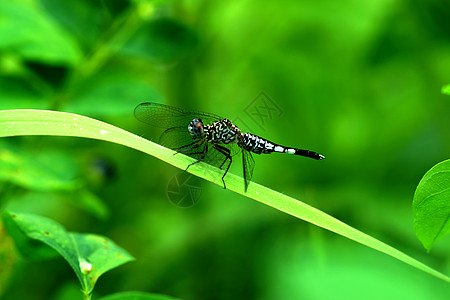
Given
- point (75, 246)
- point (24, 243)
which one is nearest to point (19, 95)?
point (24, 243)

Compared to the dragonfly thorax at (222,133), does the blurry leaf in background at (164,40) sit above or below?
above

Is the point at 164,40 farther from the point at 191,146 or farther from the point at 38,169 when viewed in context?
the point at 38,169

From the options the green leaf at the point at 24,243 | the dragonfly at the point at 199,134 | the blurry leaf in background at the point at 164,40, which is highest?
the blurry leaf in background at the point at 164,40

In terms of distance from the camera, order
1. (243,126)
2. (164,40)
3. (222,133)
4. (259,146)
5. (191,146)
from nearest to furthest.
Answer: (191,146) < (222,133) < (259,146) < (164,40) < (243,126)

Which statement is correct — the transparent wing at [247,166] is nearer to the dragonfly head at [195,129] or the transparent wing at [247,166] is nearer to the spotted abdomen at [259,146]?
→ the spotted abdomen at [259,146]

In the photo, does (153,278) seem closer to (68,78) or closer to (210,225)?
(210,225)

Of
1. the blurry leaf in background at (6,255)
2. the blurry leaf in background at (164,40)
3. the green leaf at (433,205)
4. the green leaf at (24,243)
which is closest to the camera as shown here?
the green leaf at (433,205)

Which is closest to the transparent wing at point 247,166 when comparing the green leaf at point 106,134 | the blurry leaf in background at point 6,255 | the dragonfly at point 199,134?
the dragonfly at point 199,134

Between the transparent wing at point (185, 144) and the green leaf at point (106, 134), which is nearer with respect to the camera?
the green leaf at point (106, 134)
